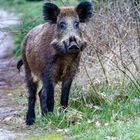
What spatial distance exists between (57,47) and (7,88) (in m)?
4.73

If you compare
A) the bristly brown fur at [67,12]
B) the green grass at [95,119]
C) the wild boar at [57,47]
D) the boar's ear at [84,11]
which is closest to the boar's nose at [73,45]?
the wild boar at [57,47]

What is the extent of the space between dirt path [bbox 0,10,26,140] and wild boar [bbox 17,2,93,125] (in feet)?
2.67

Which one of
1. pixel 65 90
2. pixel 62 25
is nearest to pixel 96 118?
pixel 65 90

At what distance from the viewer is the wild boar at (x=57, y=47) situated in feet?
30.3

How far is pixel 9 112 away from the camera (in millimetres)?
11188

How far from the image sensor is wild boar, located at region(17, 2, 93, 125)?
923 centimetres

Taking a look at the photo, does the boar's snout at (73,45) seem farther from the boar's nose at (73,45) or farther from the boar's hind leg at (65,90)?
the boar's hind leg at (65,90)

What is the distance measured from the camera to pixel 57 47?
923 centimetres

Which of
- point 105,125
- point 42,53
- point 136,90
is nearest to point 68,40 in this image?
point 42,53

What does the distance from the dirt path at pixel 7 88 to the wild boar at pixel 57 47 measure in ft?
2.67

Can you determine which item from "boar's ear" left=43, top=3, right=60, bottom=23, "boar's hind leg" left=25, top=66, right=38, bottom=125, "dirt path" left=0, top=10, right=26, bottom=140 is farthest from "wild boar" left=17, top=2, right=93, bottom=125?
"dirt path" left=0, top=10, right=26, bottom=140

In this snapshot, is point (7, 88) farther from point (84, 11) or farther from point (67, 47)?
point (67, 47)

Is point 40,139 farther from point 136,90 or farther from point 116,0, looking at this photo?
point 116,0

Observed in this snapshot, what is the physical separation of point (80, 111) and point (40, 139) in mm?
1490
